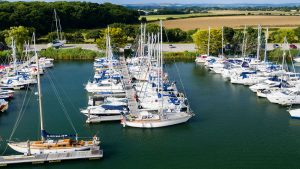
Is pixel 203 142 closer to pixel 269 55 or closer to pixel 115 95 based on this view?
pixel 115 95

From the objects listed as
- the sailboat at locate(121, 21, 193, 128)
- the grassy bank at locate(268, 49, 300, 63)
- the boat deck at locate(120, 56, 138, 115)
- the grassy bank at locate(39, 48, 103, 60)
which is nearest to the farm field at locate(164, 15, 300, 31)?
the grassy bank at locate(268, 49, 300, 63)

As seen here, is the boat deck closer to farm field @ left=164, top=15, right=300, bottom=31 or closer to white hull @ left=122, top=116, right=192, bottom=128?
white hull @ left=122, top=116, right=192, bottom=128

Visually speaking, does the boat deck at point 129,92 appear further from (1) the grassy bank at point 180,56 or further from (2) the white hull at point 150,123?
(1) the grassy bank at point 180,56

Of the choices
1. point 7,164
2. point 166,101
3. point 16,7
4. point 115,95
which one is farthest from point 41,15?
point 7,164

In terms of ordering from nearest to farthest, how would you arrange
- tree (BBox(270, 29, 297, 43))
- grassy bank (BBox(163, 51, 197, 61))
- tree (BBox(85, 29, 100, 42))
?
grassy bank (BBox(163, 51, 197, 61)), tree (BBox(270, 29, 297, 43)), tree (BBox(85, 29, 100, 42))

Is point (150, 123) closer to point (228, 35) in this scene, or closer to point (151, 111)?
point (151, 111)

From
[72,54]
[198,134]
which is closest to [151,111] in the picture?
[198,134]
